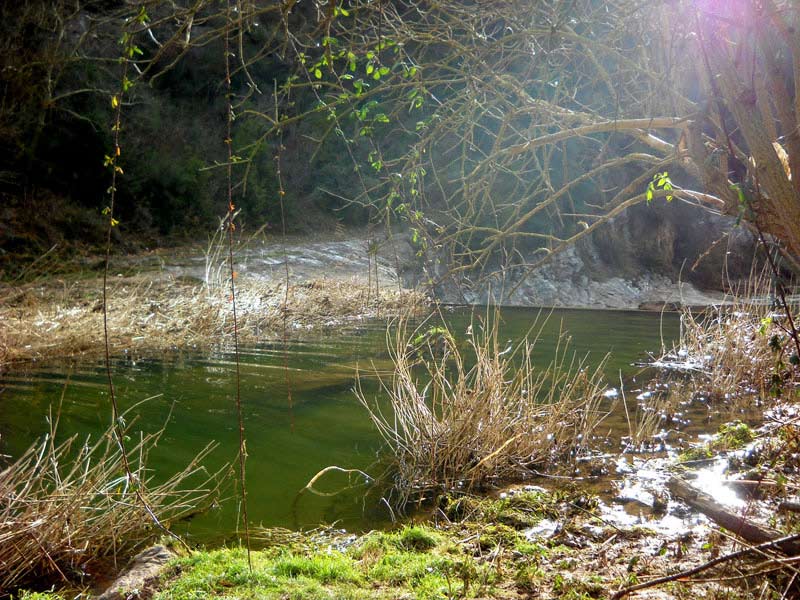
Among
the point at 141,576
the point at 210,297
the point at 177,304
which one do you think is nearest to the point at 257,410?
the point at 141,576

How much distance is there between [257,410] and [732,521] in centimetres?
481

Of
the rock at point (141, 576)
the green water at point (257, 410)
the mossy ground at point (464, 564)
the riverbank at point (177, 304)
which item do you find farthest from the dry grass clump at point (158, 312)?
the rock at point (141, 576)

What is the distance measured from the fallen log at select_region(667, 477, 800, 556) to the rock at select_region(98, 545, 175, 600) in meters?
2.38

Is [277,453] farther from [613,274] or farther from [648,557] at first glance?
[613,274]

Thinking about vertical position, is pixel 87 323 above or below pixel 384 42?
below

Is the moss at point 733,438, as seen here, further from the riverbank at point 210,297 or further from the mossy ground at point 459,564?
the riverbank at point 210,297

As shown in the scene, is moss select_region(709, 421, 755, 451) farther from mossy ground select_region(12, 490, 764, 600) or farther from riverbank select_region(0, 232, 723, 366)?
riverbank select_region(0, 232, 723, 366)

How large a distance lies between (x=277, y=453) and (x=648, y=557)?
3.08 meters

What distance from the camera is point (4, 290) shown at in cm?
1004

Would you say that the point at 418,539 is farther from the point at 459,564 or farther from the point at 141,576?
the point at 141,576

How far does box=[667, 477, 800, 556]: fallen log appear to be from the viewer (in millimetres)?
2653

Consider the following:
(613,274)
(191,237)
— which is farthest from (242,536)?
(613,274)

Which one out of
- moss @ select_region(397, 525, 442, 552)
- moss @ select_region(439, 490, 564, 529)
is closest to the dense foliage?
moss @ select_region(439, 490, 564, 529)

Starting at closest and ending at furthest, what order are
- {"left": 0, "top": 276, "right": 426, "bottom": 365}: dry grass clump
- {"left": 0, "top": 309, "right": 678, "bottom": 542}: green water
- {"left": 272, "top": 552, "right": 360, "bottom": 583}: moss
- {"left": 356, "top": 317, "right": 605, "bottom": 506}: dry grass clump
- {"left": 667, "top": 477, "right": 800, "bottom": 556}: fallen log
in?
{"left": 667, "top": 477, "right": 800, "bottom": 556}: fallen log
{"left": 272, "top": 552, "right": 360, "bottom": 583}: moss
{"left": 0, "top": 309, "right": 678, "bottom": 542}: green water
{"left": 356, "top": 317, "right": 605, "bottom": 506}: dry grass clump
{"left": 0, "top": 276, "right": 426, "bottom": 365}: dry grass clump
